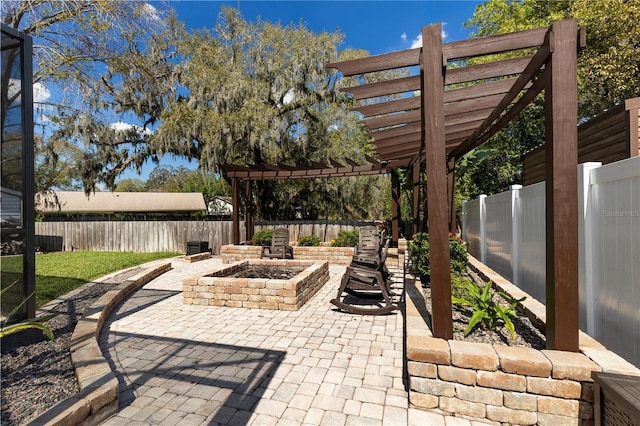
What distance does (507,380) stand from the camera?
2072 mm

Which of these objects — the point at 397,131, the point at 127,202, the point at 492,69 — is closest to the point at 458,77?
the point at 492,69

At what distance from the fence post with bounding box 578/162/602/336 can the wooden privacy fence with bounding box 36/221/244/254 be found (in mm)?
11049

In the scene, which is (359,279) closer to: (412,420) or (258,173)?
(412,420)

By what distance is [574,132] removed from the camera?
217cm

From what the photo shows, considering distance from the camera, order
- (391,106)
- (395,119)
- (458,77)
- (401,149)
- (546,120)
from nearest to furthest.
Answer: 1. (546,120)
2. (458,77)
3. (391,106)
4. (395,119)
5. (401,149)

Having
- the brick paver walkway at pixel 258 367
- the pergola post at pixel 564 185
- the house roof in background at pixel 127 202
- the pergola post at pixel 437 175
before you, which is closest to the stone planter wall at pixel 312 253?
the brick paver walkway at pixel 258 367

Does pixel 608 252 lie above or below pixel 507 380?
above

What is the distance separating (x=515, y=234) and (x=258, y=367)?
13.7ft

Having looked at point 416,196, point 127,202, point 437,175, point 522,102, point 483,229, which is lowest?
point 483,229

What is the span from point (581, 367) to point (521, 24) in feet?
51.7

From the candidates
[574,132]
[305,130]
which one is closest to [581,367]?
[574,132]

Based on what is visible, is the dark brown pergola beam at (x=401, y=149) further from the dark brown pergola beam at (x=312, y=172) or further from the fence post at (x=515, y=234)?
the dark brown pergola beam at (x=312, y=172)

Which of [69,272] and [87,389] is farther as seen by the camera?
[69,272]

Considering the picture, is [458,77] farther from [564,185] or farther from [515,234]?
[515,234]
